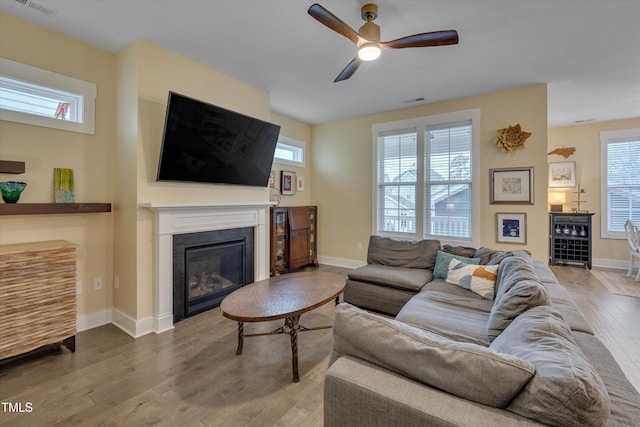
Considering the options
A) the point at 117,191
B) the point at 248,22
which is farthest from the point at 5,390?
the point at 248,22

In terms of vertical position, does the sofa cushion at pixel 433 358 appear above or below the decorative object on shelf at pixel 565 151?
below

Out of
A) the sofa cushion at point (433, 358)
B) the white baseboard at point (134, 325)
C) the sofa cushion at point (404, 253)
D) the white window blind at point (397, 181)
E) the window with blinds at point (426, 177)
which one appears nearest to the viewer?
the sofa cushion at point (433, 358)

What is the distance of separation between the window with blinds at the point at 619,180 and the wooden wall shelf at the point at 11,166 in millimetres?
8478

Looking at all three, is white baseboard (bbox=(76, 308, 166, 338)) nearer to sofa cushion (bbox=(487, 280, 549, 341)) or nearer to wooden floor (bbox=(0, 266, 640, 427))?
wooden floor (bbox=(0, 266, 640, 427))

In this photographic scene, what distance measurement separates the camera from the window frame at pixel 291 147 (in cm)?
503

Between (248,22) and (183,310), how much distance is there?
2856mm

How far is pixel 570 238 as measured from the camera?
5.42 metres

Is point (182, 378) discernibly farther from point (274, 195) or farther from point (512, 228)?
point (512, 228)

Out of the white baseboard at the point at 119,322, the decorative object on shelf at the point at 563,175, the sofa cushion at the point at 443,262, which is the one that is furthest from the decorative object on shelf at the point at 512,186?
the white baseboard at the point at 119,322

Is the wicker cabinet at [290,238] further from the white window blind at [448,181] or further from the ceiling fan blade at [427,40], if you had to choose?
the ceiling fan blade at [427,40]

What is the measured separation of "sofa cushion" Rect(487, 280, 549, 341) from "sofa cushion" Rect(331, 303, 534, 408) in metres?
0.80

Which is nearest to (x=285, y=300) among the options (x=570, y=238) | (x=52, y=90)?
(x=52, y=90)

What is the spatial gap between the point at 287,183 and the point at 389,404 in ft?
14.7

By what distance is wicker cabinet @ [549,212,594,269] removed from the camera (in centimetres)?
527
